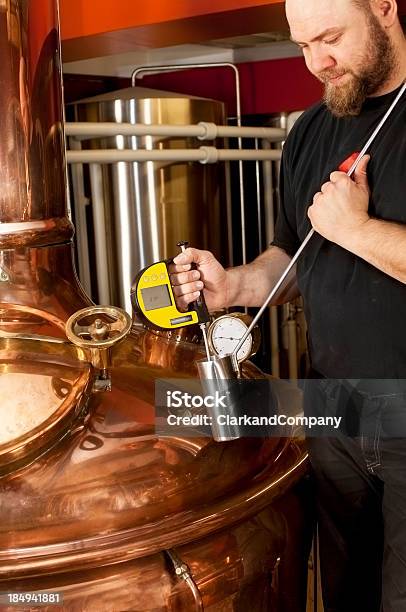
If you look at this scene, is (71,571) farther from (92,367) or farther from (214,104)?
(214,104)

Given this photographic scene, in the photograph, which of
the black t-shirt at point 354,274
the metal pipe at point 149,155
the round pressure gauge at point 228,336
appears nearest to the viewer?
the black t-shirt at point 354,274

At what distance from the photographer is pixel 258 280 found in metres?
1.67

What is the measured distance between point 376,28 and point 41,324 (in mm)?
743

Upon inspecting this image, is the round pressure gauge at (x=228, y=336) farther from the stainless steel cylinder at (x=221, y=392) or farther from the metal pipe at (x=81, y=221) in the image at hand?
the metal pipe at (x=81, y=221)

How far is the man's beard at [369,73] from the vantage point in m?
1.35

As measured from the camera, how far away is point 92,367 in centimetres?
137

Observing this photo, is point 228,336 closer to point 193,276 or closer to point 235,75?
point 193,276

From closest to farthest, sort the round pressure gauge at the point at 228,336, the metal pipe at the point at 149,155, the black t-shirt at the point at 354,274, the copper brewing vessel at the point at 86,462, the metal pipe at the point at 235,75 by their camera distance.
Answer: the copper brewing vessel at the point at 86,462
the black t-shirt at the point at 354,274
the round pressure gauge at the point at 228,336
the metal pipe at the point at 149,155
the metal pipe at the point at 235,75

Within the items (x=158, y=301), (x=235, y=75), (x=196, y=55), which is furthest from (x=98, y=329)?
(x=196, y=55)

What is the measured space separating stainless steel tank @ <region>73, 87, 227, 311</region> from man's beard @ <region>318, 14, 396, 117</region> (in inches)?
42.2

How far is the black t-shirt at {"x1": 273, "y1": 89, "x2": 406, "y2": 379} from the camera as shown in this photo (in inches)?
51.8

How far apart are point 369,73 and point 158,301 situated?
0.52 meters

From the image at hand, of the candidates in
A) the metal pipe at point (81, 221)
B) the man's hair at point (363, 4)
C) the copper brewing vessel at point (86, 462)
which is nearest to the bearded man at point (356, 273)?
the man's hair at point (363, 4)

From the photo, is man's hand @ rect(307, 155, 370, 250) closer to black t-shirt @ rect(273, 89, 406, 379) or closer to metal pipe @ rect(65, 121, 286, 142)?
black t-shirt @ rect(273, 89, 406, 379)
